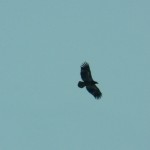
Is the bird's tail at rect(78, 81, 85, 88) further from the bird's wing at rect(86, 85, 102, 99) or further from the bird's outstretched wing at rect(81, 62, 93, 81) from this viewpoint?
the bird's wing at rect(86, 85, 102, 99)

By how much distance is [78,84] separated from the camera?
8981 cm

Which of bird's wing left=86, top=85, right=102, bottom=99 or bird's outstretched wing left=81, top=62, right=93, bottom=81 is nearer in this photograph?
bird's outstretched wing left=81, top=62, right=93, bottom=81

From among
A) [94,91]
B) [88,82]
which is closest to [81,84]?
[88,82]

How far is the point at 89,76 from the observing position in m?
90.1

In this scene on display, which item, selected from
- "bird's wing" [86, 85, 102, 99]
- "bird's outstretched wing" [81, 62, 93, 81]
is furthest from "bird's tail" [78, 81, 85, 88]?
"bird's wing" [86, 85, 102, 99]

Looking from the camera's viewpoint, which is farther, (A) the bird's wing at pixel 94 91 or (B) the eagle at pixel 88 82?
(A) the bird's wing at pixel 94 91

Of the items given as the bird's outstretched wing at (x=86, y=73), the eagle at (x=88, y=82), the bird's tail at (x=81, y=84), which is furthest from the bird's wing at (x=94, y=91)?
the bird's outstretched wing at (x=86, y=73)

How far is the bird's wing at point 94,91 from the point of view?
90625mm

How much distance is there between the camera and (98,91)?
298 ft

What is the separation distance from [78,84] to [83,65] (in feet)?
4.74

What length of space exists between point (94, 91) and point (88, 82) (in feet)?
2.79

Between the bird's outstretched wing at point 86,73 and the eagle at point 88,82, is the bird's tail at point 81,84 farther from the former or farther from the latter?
the bird's outstretched wing at point 86,73

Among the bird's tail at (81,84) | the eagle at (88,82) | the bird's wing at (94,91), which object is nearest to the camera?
the bird's tail at (81,84)

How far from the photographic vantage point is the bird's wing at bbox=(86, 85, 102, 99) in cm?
9062
